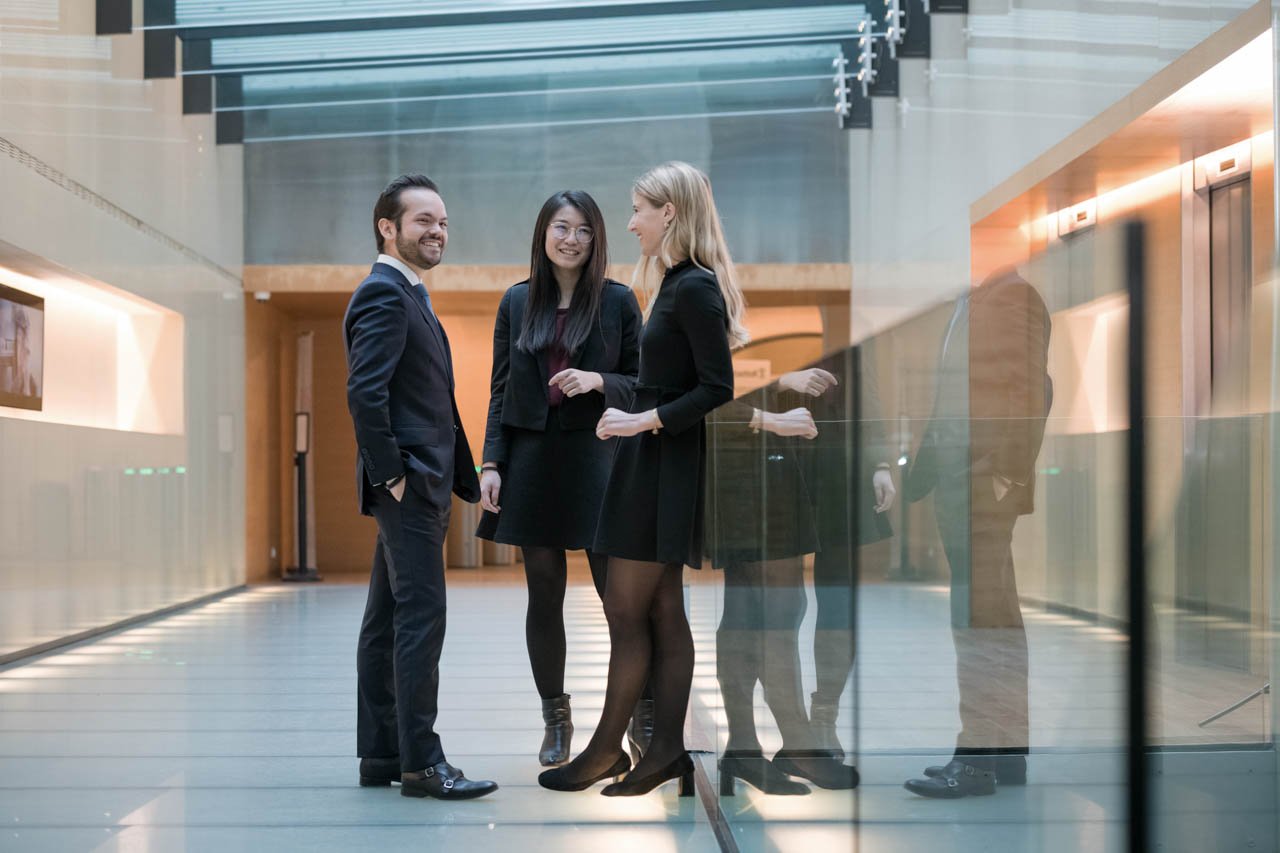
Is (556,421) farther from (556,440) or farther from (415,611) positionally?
(415,611)

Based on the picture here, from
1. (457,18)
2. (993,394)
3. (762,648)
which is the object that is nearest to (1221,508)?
(993,394)

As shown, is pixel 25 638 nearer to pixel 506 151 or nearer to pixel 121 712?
pixel 121 712

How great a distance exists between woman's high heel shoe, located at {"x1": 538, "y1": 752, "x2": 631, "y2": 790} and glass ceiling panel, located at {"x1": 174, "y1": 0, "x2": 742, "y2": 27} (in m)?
7.50

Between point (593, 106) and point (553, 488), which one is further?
A: point (593, 106)

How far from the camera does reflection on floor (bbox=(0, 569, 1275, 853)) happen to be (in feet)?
3.45

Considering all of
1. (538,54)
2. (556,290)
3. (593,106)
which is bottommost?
(556,290)

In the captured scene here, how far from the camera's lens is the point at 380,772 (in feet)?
10.2

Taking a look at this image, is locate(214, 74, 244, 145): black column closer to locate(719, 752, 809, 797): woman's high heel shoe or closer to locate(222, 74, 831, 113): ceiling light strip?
locate(222, 74, 831, 113): ceiling light strip

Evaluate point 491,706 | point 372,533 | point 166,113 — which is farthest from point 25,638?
point 372,533

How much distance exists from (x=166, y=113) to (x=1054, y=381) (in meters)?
9.66

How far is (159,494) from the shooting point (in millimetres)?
9000

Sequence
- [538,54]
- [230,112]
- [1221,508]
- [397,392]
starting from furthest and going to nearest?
[230,112] → [538,54] → [397,392] → [1221,508]

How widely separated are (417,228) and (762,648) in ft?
4.60

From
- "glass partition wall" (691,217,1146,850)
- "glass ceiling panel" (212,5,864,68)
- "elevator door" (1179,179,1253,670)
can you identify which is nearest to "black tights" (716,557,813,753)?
"glass partition wall" (691,217,1146,850)
